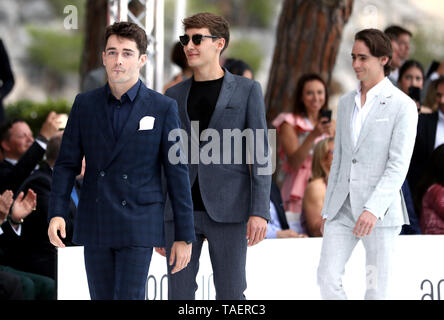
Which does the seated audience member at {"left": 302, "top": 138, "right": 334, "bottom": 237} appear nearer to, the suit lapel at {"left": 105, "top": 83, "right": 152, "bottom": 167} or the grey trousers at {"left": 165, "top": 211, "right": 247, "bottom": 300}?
the grey trousers at {"left": 165, "top": 211, "right": 247, "bottom": 300}

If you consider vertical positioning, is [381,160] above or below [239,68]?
below

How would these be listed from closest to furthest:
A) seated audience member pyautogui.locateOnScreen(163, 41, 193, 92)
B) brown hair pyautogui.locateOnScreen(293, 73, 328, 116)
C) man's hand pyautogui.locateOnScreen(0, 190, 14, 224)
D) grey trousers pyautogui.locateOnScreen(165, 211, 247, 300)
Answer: grey trousers pyautogui.locateOnScreen(165, 211, 247, 300)
man's hand pyautogui.locateOnScreen(0, 190, 14, 224)
seated audience member pyautogui.locateOnScreen(163, 41, 193, 92)
brown hair pyautogui.locateOnScreen(293, 73, 328, 116)

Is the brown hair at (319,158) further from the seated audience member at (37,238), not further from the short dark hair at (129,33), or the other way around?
the short dark hair at (129,33)

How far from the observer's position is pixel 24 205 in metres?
5.60

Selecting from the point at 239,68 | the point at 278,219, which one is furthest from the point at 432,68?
the point at 278,219

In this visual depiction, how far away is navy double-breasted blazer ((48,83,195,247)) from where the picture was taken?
12.4ft

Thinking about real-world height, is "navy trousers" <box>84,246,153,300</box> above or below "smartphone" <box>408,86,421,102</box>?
below

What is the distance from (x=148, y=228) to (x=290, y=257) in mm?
2029

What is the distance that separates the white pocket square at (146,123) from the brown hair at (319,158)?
301 cm

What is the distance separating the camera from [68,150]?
3.88m

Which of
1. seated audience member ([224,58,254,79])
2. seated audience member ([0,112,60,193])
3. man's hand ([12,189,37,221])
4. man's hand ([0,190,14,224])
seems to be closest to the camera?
man's hand ([12,189,37,221])

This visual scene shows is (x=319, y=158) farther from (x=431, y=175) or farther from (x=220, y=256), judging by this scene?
(x=220, y=256)

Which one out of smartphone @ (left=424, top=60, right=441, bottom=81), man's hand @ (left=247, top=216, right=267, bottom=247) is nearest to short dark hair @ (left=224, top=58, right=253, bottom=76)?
smartphone @ (left=424, top=60, right=441, bottom=81)

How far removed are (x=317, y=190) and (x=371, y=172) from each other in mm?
2070
